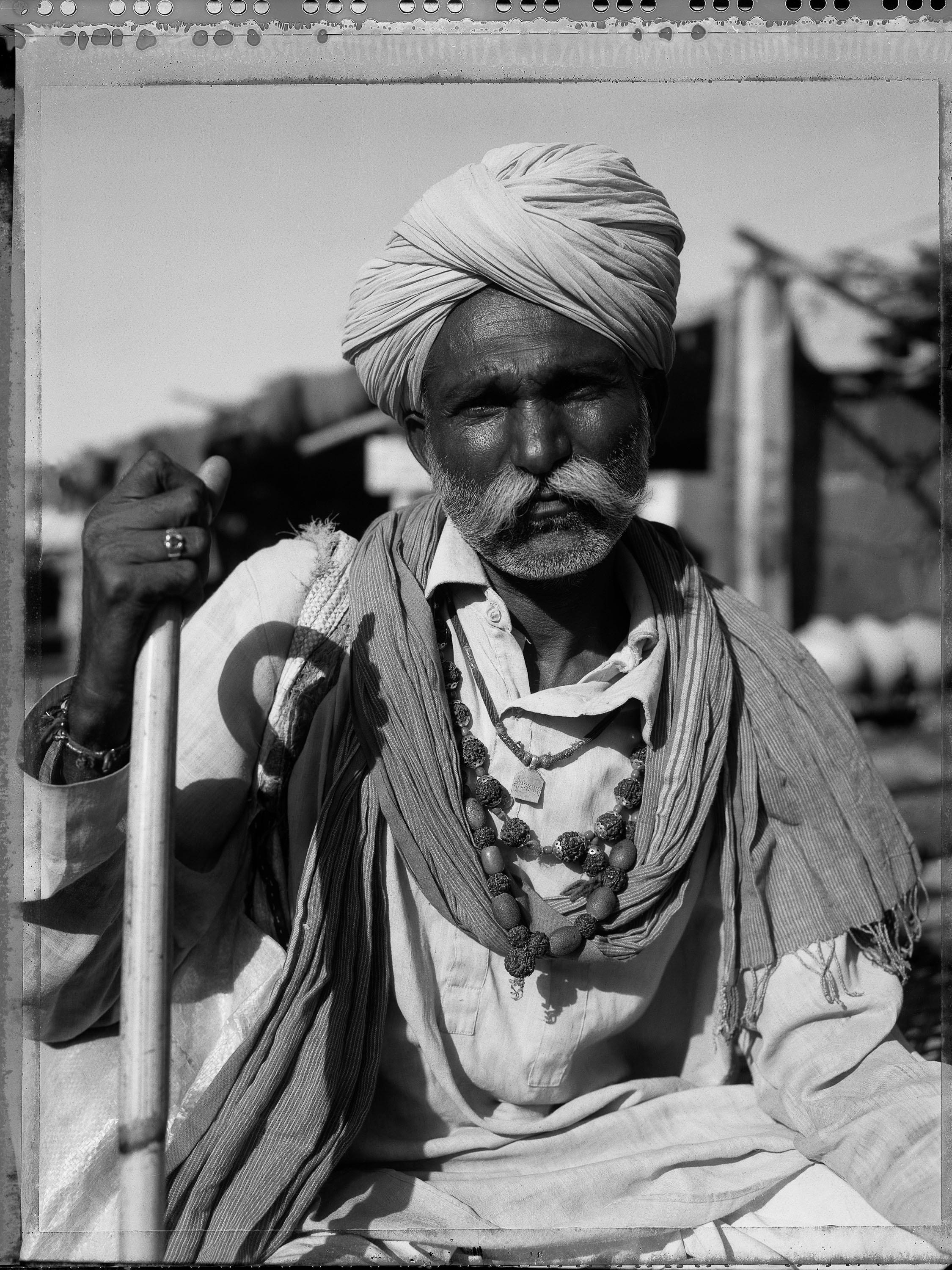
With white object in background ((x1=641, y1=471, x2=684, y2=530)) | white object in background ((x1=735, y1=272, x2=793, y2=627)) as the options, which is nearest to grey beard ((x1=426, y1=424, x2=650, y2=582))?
white object in background ((x1=641, y1=471, x2=684, y2=530))

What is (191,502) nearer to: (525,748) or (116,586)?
(116,586)

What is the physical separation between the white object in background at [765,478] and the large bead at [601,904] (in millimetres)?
6319

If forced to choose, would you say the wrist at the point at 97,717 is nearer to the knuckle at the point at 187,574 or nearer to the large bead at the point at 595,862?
the knuckle at the point at 187,574

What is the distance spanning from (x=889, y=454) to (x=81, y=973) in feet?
24.6

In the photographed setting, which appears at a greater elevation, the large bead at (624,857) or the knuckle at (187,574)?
the knuckle at (187,574)

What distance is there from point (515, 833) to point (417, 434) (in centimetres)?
79

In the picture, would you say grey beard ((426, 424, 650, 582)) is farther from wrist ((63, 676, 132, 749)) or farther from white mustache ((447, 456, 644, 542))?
wrist ((63, 676, 132, 749))

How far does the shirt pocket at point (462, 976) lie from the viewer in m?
2.25

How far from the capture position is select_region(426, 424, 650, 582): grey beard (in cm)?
222

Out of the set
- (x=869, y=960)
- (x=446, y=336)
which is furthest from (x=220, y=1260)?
(x=446, y=336)

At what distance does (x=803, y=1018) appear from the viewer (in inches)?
92.0

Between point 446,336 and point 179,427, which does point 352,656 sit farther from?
point 179,427

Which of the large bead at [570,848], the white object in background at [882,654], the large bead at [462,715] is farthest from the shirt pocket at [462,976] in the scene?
the white object in background at [882,654]

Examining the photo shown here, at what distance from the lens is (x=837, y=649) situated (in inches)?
332
